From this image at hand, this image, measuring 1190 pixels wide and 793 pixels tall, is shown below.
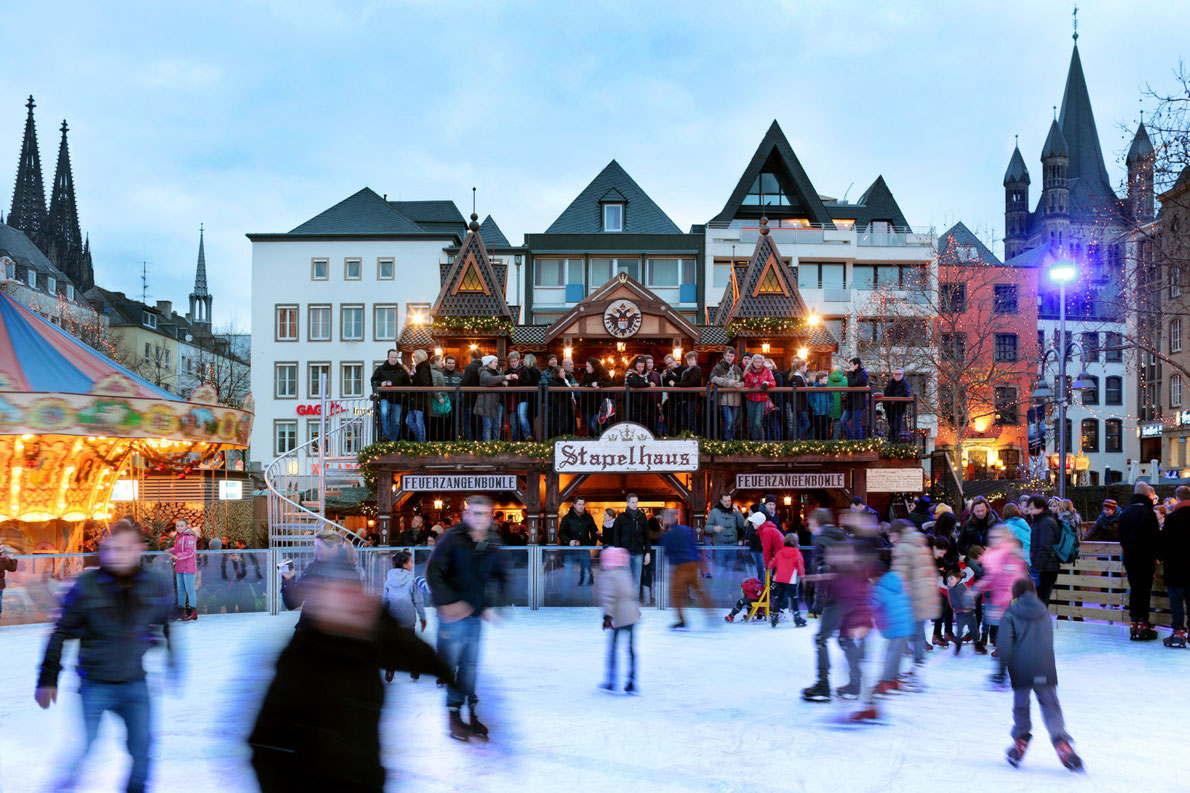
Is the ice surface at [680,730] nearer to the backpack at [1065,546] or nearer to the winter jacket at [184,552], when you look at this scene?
the backpack at [1065,546]

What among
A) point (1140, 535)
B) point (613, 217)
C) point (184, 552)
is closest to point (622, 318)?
point (184, 552)

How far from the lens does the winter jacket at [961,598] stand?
1188 cm

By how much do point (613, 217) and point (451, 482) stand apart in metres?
29.1

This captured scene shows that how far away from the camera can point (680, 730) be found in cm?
793

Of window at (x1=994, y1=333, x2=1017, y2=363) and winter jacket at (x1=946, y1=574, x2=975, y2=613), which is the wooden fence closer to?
winter jacket at (x1=946, y1=574, x2=975, y2=613)

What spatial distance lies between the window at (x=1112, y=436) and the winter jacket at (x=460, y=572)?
208ft

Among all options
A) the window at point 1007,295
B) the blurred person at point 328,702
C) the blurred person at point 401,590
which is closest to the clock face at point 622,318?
the blurred person at point 401,590

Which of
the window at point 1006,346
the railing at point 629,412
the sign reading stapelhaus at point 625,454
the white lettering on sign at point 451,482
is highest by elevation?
the window at point 1006,346

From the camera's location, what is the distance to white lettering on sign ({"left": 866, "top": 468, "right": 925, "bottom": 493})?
18.9m

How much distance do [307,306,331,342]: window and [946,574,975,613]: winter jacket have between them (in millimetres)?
42018

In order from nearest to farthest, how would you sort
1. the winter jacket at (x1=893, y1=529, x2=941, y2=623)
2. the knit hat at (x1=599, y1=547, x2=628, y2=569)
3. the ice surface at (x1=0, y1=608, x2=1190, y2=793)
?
the ice surface at (x1=0, y1=608, x2=1190, y2=793) < the winter jacket at (x1=893, y1=529, x2=941, y2=623) < the knit hat at (x1=599, y1=547, x2=628, y2=569)

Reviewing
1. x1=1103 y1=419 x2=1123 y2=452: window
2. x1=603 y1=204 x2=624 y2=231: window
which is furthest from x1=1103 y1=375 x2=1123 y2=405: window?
x1=603 y1=204 x2=624 y2=231: window

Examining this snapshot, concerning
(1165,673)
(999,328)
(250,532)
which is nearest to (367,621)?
(1165,673)

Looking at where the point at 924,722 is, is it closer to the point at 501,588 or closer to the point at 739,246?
the point at 501,588
